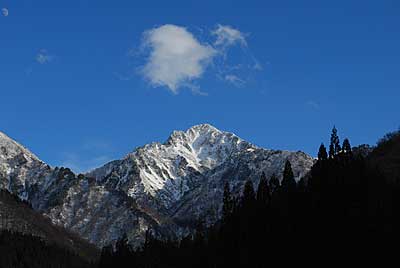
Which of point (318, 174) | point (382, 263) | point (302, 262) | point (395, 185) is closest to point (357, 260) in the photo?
point (382, 263)

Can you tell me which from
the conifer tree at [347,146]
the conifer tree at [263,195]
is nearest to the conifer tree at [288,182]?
the conifer tree at [263,195]

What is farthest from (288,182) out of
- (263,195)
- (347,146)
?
(347,146)

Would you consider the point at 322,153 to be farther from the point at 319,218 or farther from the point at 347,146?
the point at 319,218

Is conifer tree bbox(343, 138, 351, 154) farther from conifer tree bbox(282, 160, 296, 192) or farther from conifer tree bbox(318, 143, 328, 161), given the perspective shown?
conifer tree bbox(282, 160, 296, 192)

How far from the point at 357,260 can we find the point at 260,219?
40607 mm

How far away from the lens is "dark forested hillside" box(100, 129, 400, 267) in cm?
13425

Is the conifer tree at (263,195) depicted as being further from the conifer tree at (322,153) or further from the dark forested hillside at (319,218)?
the conifer tree at (322,153)

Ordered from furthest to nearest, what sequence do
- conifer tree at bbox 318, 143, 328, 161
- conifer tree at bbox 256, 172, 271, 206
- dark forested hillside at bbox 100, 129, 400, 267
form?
conifer tree at bbox 256, 172, 271, 206 < conifer tree at bbox 318, 143, 328, 161 < dark forested hillside at bbox 100, 129, 400, 267

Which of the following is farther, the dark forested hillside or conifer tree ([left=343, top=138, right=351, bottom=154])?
conifer tree ([left=343, top=138, right=351, bottom=154])

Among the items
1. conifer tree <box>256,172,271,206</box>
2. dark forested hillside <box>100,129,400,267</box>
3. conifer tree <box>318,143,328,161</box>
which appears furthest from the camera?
conifer tree <box>256,172,271,206</box>

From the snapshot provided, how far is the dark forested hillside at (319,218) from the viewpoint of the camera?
440ft

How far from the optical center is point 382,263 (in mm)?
125000

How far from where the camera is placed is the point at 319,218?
147 metres

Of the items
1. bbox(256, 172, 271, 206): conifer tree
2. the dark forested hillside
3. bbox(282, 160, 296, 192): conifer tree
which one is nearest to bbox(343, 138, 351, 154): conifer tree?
the dark forested hillside
